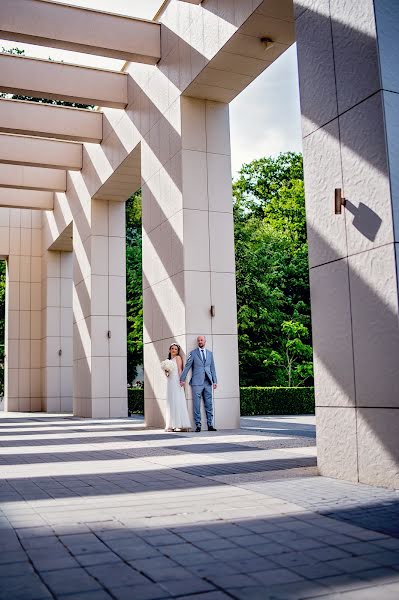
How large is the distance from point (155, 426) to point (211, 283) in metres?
3.72

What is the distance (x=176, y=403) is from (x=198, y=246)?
3.28 m

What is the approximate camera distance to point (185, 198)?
13.2 metres

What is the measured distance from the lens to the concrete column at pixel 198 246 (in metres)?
13.0

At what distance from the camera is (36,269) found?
28578 mm

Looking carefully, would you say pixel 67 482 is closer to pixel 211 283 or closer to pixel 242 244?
pixel 211 283

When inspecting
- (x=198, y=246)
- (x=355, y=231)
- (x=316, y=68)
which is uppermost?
(x=316, y=68)

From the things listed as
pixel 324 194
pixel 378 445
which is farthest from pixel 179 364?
pixel 378 445

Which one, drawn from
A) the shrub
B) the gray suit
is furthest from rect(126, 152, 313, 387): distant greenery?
the gray suit

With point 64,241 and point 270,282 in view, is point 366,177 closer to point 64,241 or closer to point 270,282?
point 64,241

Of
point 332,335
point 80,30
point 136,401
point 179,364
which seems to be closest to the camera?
point 332,335

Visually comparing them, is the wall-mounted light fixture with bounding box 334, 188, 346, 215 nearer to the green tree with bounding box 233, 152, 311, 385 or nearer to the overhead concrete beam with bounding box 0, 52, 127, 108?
the overhead concrete beam with bounding box 0, 52, 127, 108

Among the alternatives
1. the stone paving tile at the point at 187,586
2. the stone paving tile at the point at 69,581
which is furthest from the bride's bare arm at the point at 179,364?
the stone paving tile at the point at 187,586

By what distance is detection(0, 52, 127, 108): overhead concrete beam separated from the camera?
15719 millimetres

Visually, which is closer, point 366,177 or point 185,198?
point 366,177
